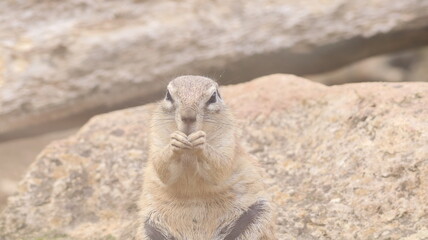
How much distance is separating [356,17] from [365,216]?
4.57 metres

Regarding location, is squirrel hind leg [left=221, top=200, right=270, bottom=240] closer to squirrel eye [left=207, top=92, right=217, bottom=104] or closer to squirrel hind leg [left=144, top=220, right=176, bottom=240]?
squirrel hind leg [left=144, top=220, right=176, bottom=240]

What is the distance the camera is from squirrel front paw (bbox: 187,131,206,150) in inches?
213

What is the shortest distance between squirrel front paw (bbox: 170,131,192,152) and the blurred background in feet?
15.1

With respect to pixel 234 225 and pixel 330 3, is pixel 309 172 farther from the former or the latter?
pixel 330 3

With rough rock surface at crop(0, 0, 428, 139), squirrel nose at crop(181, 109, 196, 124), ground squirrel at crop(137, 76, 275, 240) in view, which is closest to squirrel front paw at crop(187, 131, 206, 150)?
ground squirrel at crop(137, 76, 275, 240)

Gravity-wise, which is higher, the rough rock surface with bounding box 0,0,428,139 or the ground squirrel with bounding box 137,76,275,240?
the rough rock surface with bounding box 0,0,428,139

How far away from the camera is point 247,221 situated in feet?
18.4

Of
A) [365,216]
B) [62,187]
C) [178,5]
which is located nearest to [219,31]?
[178,5]

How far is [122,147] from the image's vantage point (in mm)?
8008

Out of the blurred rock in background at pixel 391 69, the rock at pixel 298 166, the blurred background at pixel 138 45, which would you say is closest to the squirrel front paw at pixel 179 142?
the rock at pixel 298 166

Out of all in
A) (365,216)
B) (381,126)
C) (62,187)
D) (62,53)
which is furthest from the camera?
(62,53)

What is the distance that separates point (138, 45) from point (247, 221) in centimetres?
500

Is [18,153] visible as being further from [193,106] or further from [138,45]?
[193,106]

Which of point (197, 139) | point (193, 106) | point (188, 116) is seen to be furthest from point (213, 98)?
point (197, 139)
